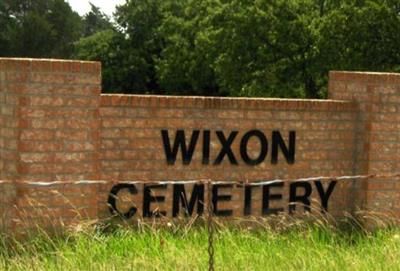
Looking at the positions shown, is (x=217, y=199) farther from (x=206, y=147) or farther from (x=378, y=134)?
(x=378, y=134)

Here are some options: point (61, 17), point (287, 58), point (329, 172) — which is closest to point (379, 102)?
point (329, 172)

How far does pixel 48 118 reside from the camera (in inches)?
335

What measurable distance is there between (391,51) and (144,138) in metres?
18.4

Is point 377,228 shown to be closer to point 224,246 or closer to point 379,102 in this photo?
point 379,102

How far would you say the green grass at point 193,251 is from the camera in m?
7.02

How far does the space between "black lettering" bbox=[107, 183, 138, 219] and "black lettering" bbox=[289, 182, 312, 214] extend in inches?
79.1

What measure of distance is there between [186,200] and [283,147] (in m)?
1.45

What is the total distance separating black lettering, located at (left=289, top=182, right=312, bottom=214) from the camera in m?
10.3

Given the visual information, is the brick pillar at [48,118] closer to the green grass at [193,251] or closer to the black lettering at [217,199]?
the green grass at [193,251]

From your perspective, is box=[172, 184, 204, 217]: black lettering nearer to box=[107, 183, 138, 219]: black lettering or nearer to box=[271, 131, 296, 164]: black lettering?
box=[107, 183, 138, 219]: black lettering

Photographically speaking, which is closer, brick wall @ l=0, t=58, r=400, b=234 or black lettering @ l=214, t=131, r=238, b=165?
brick wall @ l=0, t=58, r=400, b=234

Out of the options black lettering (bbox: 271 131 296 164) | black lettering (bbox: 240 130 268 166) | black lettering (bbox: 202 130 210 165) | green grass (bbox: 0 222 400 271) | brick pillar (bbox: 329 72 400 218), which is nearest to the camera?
green grass (bbox: 0 222 400 271)

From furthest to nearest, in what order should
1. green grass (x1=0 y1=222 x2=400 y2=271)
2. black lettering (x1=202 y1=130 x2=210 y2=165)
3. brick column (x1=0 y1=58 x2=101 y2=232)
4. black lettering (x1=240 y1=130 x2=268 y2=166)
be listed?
black lettering (x1=240 y1=130 x2=268 y2=166)
black lettering (x1=202 y1=130 x2=210 y2=165)
brick column (x1=0 y1=58 x2=101 y2=232)
green grass (x1=0 y1=222 x2=400 y2=271)

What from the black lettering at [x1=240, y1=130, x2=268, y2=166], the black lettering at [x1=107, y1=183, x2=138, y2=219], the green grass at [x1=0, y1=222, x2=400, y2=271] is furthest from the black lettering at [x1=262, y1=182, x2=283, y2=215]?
the black lettering at [x1=107, y1=183, x2=138, y2=219]
